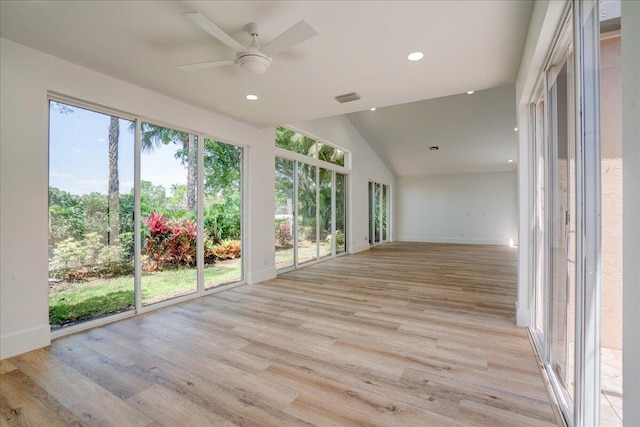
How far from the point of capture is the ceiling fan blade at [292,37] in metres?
1.86

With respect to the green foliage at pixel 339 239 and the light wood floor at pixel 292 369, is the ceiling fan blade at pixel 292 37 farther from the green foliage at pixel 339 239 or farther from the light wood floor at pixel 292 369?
the green foliage at pixel 339 239

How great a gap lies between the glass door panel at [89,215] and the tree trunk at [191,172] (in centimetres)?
71

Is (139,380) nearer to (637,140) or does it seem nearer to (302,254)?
(637,140)

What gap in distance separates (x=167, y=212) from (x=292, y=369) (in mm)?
2624

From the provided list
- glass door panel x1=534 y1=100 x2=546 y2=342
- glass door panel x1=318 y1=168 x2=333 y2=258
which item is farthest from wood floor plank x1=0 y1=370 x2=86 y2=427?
glass door panel x1=318 y1=168 x2=333 y2=258

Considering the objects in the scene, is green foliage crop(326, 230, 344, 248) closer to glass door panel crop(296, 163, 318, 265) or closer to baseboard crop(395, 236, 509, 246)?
glass door panel crop(296, 163, 318, 265)

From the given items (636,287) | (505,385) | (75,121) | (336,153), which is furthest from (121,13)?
(336,153)

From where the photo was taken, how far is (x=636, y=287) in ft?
2.58

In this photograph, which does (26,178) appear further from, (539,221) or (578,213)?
(539,221)

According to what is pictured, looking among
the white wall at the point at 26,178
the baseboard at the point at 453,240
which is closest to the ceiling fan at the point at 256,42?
the white wall at the point at 26,178

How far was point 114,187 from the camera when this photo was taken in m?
3.14

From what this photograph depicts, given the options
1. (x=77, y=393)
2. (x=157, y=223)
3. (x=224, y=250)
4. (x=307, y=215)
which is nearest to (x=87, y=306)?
(x=157, y=223)

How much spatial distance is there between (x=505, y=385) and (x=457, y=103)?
6428 mm

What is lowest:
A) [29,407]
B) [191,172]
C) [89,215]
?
[29,407]
